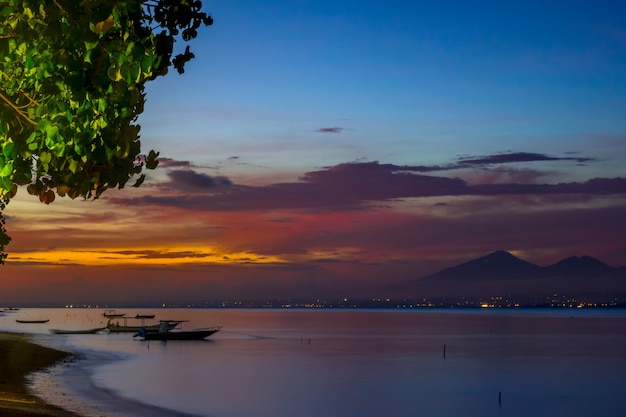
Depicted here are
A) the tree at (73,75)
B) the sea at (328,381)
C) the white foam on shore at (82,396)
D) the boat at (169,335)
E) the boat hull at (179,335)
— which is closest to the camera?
the tree at (73,75)

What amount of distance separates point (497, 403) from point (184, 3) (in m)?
47.7

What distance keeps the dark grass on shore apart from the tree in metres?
20.1

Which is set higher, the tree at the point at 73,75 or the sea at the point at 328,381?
the tree at the point at 73,75

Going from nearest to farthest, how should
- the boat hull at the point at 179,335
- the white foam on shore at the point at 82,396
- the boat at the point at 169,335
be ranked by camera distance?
1. the white foam on shore at the point at 82,396
2. the boat hull at the point at 179,335
3. the boat at the point at 169,335

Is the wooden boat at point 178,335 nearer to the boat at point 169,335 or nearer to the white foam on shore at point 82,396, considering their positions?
the boat at point 169,335

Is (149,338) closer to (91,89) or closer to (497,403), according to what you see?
(497,403)

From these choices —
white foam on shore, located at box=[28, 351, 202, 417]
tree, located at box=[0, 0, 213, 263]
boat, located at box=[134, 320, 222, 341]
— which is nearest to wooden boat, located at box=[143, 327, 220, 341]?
boat, located at box=[134, 320, 222, 341]

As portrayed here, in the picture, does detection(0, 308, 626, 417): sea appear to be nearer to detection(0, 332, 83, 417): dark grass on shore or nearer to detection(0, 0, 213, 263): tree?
detection(0, 332, 83, 417): dark grass on shore

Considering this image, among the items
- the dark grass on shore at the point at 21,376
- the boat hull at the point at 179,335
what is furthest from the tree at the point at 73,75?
the boat hull at the point at 179,335

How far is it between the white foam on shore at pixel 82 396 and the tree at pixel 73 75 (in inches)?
1169

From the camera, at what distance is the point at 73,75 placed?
7910 millimetres

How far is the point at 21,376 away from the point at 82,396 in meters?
6.74

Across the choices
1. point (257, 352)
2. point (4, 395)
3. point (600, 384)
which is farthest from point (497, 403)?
point (257, 352)

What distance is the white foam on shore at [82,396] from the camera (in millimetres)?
39678
